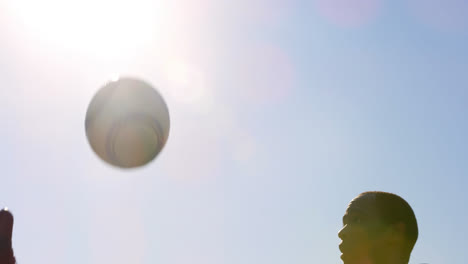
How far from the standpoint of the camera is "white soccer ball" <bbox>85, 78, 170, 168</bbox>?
27.6 feet

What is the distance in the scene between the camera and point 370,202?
544cm

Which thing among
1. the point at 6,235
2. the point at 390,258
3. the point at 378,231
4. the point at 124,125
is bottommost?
the point at 390,258

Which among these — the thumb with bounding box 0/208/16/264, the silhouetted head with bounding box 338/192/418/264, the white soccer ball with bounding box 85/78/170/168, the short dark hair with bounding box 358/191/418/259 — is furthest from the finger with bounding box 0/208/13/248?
the short dark hair with bounding box 358/191/418/259

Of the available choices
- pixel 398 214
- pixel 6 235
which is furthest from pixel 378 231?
pixel 6 235

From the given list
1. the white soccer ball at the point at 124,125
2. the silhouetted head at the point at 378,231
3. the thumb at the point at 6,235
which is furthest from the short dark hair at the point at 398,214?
the white soccer ball at the point at 124,125

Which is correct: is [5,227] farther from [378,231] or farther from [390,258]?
[390,258]

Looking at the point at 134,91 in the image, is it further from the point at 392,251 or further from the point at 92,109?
the point at 392,251

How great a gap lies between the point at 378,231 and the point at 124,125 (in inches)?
182

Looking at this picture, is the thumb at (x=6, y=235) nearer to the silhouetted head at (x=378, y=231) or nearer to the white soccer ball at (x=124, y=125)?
the silhouetted head at (x=378, y=231)

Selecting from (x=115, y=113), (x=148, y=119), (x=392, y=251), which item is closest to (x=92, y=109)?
(x=115, y=113)

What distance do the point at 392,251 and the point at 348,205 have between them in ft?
2.14

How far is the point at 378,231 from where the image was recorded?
17.4 ft

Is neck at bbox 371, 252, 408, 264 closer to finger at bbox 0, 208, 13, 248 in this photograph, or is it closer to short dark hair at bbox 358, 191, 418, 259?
short dark hair at bbox 358, 191, 418, 259

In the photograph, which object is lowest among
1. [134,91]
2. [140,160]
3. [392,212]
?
[392,212]
